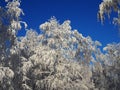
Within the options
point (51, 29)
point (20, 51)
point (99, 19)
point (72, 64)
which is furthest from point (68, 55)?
point (99, 19)

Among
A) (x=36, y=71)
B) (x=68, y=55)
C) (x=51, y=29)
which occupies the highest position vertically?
(x=51, y=29)

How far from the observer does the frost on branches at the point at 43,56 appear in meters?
25.3

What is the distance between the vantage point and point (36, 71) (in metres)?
26.7

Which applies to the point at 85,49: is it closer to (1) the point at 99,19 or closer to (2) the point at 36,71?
(2) the point at 36,71

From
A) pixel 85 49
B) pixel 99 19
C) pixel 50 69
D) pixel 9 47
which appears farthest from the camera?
pixel 85 49

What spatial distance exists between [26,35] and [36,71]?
5.84 metres

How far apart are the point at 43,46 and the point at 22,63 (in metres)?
2.94

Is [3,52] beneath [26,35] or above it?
beneath

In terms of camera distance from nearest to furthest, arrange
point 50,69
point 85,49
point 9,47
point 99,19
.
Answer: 1. point 99,19
2. point 50,69
3. point 9,47
4. point 85,49

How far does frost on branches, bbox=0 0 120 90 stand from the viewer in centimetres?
2527

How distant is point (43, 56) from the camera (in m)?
25.3

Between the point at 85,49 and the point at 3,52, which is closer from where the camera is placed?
the point at 3,52

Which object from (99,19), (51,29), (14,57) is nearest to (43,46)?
(51,29)

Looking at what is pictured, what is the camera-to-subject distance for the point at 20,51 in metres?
29.4
